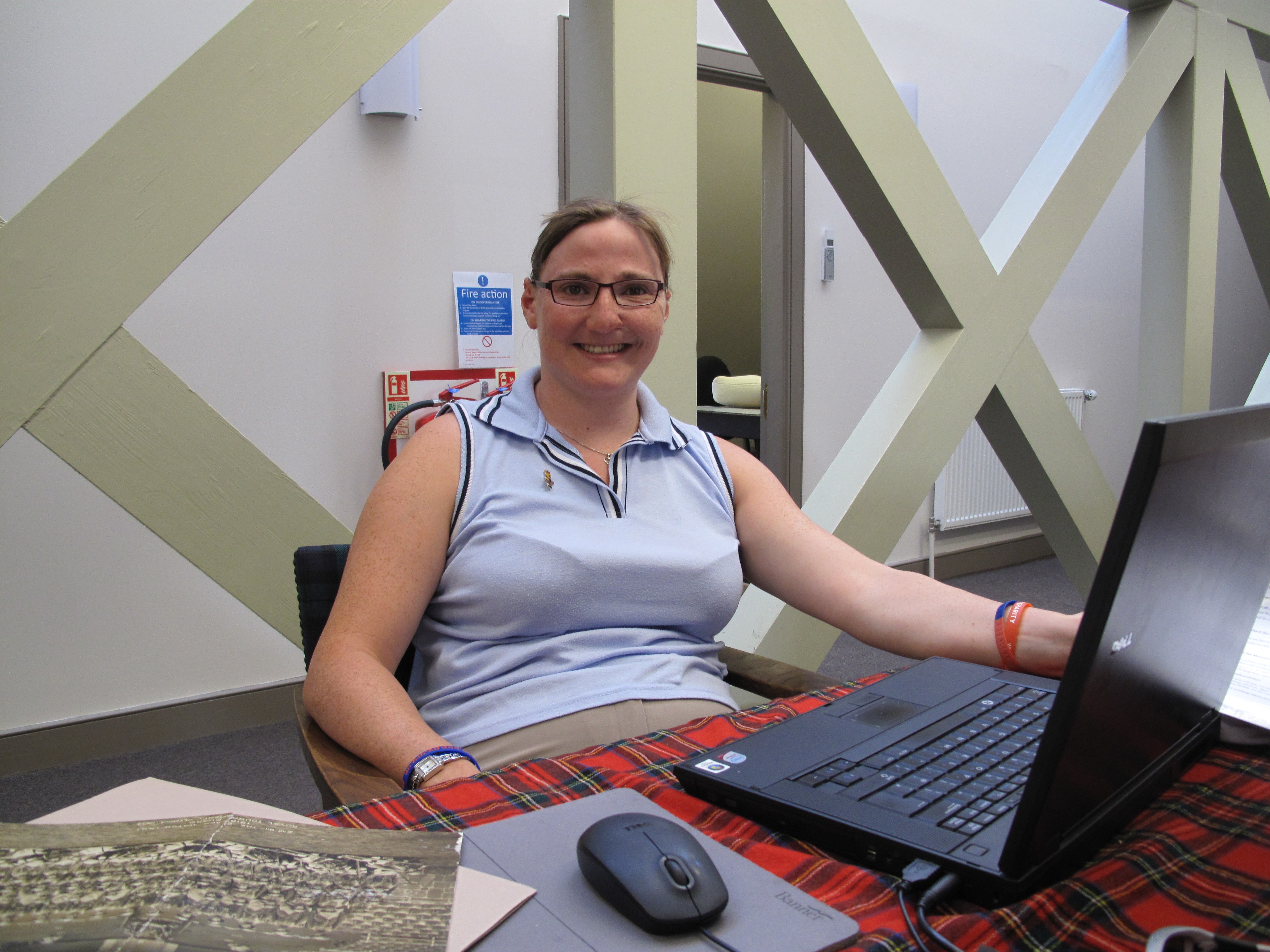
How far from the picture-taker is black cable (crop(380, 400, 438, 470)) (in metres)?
2.27

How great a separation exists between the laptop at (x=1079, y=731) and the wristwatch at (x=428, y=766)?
332mm

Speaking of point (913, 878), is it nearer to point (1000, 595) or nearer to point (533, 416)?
point (533, 416)

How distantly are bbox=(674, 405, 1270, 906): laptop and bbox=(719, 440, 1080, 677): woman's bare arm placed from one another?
198 millimetres

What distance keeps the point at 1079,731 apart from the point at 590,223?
3.36 ft

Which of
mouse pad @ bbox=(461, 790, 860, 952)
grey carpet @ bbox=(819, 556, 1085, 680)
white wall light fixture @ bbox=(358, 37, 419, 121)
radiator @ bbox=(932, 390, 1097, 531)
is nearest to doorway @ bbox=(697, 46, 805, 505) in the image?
grey carpet @ bbox=(819, 556, 1085, 680)

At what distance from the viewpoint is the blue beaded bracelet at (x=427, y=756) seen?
0.98m

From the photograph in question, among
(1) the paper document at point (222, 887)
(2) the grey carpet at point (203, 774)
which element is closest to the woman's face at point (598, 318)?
(1) the paper document at point (222, 887)

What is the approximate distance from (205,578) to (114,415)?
71.4 inches

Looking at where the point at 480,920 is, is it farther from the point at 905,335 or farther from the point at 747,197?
the point at 747,197

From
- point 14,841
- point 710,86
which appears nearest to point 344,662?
point 14,841

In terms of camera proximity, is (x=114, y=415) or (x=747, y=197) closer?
(x=114, y=415)

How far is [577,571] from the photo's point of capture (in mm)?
1208

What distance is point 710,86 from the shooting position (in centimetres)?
577

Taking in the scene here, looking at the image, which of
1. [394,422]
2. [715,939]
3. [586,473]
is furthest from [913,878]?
[394,422]
